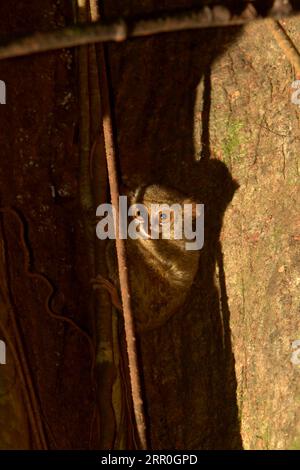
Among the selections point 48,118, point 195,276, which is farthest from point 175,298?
point 48,118

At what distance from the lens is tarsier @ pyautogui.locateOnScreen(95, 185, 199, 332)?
1.96m

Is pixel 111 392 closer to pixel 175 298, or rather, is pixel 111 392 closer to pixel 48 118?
pixel 175 298

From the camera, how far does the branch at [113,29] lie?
98 cm

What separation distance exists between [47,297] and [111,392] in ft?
1.32

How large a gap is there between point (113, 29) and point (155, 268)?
42.9 inches

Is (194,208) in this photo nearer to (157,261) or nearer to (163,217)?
(163,217)

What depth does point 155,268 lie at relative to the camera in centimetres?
199

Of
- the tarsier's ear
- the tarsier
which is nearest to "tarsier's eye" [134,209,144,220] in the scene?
the tarsier

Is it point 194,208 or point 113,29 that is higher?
point 113,29

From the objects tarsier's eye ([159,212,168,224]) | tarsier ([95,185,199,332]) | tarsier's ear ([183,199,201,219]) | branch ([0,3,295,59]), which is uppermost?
branch ([0,3,295,59])

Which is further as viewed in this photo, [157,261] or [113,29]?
[157,261]

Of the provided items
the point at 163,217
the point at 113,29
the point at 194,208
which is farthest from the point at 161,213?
the point at 113,29

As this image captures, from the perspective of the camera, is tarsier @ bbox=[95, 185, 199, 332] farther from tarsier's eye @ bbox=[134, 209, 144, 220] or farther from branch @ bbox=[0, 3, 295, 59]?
branch @ bbox=[0, 3, 295, 59]

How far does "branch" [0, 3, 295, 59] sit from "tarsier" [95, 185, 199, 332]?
94 centimetres
